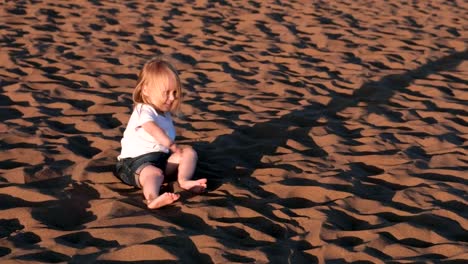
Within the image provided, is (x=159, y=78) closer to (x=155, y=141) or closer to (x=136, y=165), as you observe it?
(x=155, y=141)

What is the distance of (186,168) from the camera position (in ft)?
13.4

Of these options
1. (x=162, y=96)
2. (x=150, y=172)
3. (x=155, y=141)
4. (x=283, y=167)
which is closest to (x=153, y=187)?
(x=150, y=172)

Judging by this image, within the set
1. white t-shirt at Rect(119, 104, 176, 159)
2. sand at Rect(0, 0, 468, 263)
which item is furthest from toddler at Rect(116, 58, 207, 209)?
sand at Rect(0, 0, 468, 263)

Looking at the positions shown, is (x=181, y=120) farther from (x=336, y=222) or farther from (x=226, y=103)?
(x=336, y=222)

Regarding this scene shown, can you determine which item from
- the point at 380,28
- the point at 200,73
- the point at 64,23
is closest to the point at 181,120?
the point at 200,73

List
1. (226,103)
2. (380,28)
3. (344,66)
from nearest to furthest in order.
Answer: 1. (226,103)
2. (344,66)
3. (380,28)

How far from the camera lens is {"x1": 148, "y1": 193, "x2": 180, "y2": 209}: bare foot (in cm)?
371

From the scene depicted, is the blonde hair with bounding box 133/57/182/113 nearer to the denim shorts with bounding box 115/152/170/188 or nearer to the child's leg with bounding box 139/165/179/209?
the denim shorts with bounding box 115/152/170/188

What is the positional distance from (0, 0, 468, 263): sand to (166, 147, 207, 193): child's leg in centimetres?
6

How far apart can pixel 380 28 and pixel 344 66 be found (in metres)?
2.08

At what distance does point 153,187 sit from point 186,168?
27 cm

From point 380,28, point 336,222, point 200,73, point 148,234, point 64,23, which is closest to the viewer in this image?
point 148,234

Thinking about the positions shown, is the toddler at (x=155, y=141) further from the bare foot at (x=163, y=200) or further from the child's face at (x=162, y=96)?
the bare foot at (x=163, y=200)

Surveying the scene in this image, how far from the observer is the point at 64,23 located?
8.28 meters
